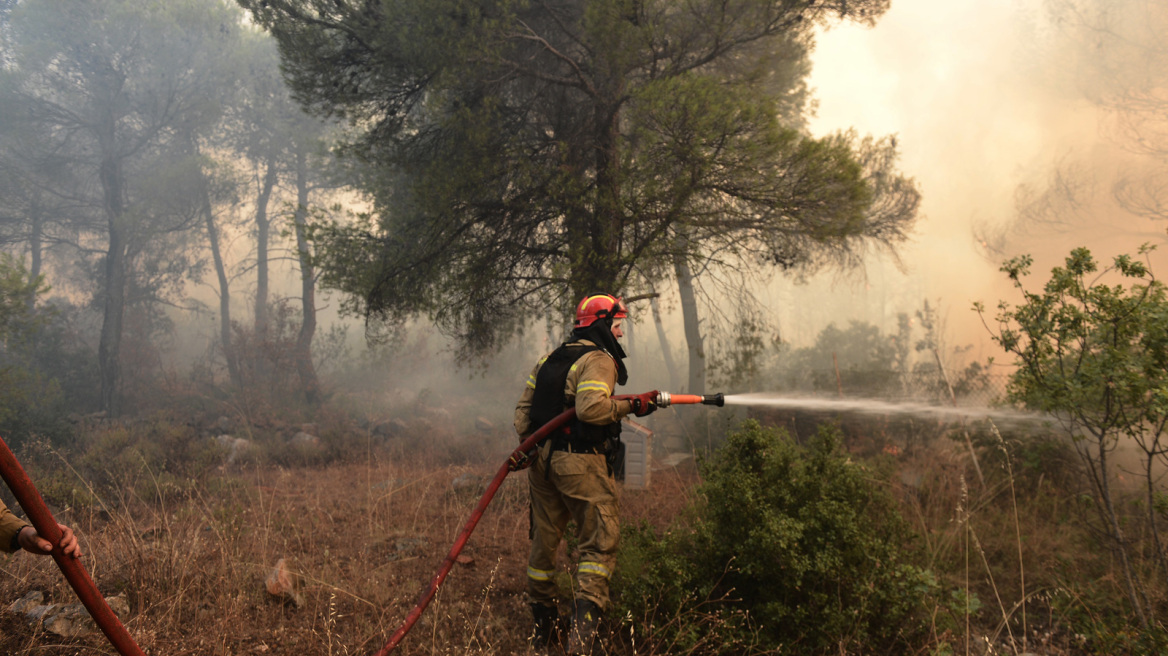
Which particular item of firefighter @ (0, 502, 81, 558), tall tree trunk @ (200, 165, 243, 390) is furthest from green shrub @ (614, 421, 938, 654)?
tall tree trunk @ (200, 165, 243, 390)

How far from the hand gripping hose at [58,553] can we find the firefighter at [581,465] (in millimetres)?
2096

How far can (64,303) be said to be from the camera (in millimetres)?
21156

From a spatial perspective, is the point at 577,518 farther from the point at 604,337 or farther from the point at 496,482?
the point at 604,337

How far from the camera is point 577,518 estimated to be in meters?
3.62

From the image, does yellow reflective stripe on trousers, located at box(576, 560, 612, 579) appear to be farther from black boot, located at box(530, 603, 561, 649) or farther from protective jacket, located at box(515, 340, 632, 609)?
black boot, located at box(530, 603, 561, 649)

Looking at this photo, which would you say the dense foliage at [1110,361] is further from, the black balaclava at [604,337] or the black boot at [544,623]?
the black boot at [544,623]

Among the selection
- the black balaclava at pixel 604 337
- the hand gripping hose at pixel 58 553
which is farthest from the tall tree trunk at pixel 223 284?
the hand gripping hose at pixel 58 553

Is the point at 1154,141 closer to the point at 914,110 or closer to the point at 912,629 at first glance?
the point at 912,629

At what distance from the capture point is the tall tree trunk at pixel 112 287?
48.6 feet

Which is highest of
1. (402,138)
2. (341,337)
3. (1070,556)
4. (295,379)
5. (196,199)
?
(196,199)

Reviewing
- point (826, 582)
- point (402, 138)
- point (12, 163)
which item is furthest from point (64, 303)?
point (826, 582)

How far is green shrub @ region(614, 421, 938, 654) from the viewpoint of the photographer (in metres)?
3.28

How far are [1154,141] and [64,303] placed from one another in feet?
115

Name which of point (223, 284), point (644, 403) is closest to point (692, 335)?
A: point (644, 403)
